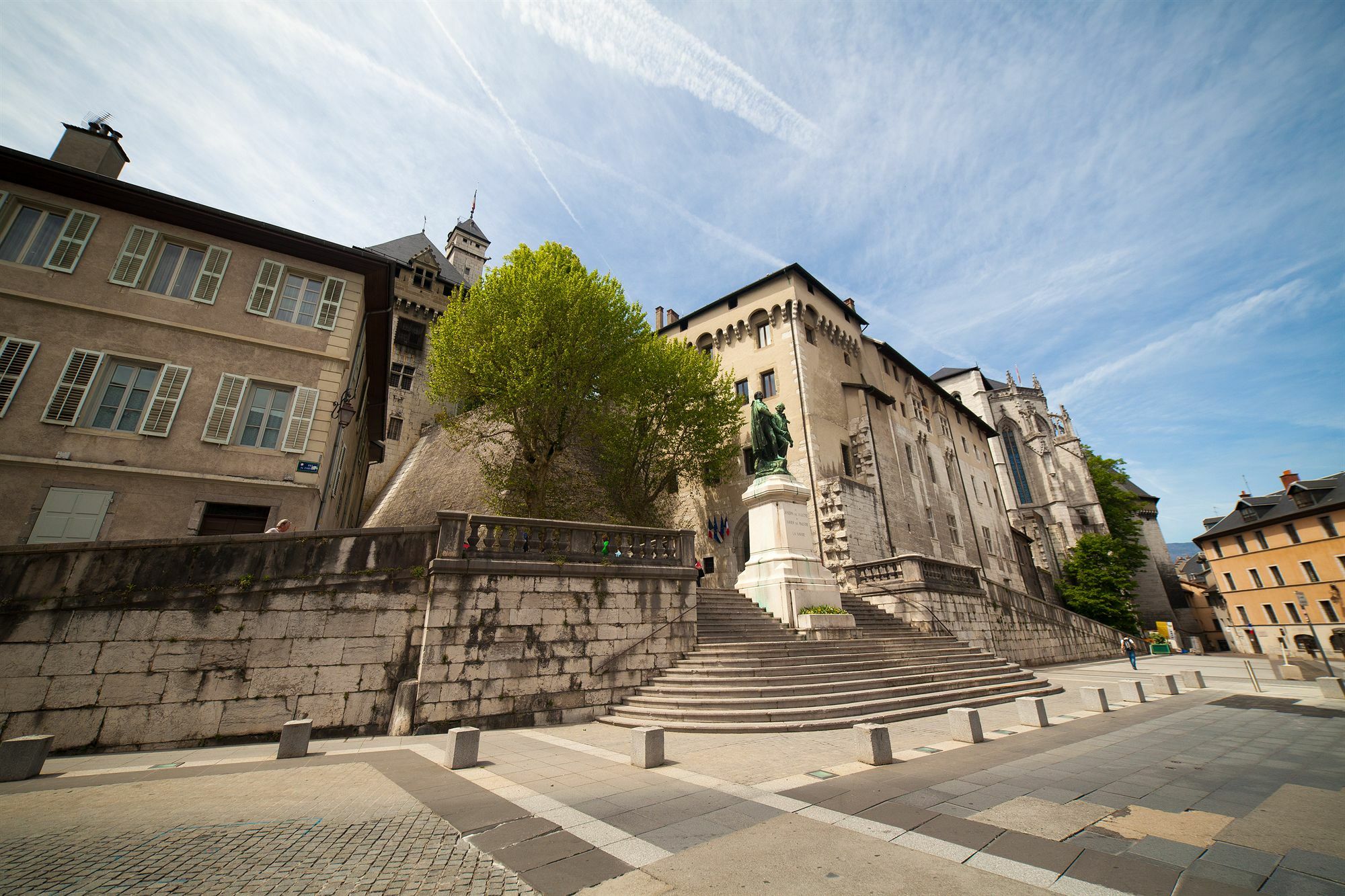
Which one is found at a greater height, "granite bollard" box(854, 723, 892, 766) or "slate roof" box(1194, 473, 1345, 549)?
"slate roof" box(1194, 473, 1345, 549)

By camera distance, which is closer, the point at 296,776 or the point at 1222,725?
the point at 296,776

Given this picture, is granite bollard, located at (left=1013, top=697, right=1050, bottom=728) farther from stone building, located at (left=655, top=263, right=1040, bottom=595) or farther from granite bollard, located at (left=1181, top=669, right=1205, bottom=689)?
stone building, located at (left=655, top=263, right=1040, bottom=595)

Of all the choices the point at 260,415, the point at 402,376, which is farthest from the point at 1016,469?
the point at 260,415

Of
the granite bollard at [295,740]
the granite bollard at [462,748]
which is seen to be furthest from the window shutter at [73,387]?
the granite bollard at [462,748]

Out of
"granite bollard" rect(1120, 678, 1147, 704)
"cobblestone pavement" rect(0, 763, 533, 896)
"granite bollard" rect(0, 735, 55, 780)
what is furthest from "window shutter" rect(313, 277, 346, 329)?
"granite bollard" rect(1120, 678, 1147, 704)

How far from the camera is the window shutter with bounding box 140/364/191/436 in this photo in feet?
35.0

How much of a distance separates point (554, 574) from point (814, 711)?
17.9ft

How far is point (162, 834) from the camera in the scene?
379 centimetres

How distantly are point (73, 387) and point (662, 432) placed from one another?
1742cm

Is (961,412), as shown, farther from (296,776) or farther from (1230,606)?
(296,776)

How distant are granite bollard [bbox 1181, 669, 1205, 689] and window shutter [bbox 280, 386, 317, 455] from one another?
2274cm

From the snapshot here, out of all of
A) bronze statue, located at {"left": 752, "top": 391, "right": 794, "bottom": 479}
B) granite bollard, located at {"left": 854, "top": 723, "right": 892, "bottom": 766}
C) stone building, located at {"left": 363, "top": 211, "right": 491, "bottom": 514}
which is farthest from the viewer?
stone building, located at {"left": 363, "top": 211, "right": 491, "bottom": 514}

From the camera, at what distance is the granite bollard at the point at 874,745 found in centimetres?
589

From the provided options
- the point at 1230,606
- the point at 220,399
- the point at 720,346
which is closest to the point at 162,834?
the point at 220,399
